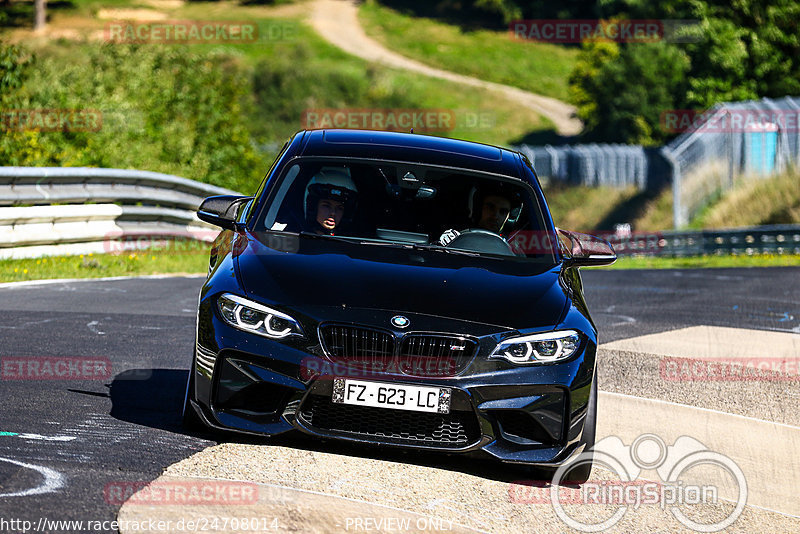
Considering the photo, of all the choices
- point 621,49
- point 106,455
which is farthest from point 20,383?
point 621,49

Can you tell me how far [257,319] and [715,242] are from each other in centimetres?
2612

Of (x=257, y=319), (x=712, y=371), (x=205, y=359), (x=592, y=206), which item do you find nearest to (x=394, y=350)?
(x=257, y=319)

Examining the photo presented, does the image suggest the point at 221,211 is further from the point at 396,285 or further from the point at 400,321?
the point at 400,321

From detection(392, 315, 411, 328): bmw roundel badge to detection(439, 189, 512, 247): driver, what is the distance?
1.41 m

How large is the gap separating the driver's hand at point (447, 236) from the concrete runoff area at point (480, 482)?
1221mm

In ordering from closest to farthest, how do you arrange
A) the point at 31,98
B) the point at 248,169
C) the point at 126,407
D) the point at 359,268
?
the point at 359,268 → the point at 126,407 → the point at 31,98 → the point at 248,169

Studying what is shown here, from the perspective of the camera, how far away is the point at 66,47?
253 ft

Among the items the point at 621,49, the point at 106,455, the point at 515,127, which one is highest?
the point at 106,455

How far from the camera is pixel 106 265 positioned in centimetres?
1446

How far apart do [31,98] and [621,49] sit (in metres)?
58.2

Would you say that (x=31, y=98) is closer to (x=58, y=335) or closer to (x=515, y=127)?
(x=58, y=335)

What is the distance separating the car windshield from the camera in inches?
254

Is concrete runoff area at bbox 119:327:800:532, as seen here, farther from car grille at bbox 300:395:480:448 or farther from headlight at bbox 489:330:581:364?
headlight at bbox 489:330:581:364

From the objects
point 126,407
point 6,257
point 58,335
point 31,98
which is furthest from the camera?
point 31,98
